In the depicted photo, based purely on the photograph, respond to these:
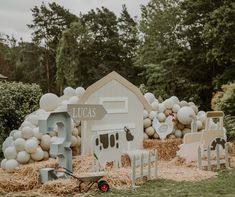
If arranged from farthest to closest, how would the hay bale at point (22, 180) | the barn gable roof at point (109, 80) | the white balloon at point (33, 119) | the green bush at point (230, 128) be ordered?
1. the green bush at point (230, 128)
2. the barn gable roof at point (109, 80)
3. the white balloon at point (33, 119)
4. the hay bale at point (22, 180)

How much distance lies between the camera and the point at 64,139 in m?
9.50

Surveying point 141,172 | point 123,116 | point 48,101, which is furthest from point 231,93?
point 141,172

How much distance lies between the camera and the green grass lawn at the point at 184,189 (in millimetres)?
8078

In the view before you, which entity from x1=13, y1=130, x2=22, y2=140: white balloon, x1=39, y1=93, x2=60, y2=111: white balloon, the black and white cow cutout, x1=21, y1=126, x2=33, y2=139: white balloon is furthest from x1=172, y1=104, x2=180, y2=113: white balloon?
x1=13, y1=130, x2=22, y2=140: white balloon

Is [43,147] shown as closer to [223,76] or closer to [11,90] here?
[11,90]

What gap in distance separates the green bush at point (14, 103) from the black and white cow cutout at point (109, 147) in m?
4.50

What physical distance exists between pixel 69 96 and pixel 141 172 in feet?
15.3

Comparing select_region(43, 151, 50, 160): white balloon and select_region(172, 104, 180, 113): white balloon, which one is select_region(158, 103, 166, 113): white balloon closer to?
select_region(172, 104, 180, 113): white balloon

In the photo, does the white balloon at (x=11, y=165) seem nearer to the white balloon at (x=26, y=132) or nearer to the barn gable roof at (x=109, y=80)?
the white balloon at (x=26, y=132)

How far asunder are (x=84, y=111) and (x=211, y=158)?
386 centimetres

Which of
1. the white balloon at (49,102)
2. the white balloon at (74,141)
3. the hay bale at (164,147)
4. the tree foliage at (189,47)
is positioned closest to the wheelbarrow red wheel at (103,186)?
the white balloon at (74,141)

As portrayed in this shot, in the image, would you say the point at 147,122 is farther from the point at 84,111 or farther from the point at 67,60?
the point at 67,60

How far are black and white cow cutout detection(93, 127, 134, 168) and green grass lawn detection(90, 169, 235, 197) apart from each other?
1272 mm

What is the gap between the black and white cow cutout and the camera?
987 cm
